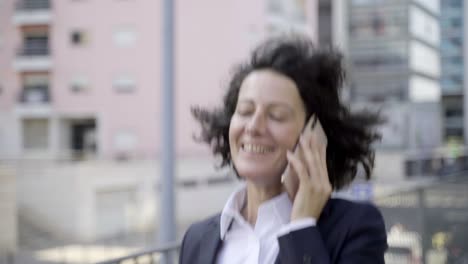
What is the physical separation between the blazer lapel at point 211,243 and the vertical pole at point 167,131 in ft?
18.9

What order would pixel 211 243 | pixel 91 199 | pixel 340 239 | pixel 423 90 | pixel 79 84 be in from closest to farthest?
pixel 340 239 < pixel 211 243 < pixel 423 90 < pixel 91 199 < pixel 79 84

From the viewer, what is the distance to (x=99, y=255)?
17.3 meters

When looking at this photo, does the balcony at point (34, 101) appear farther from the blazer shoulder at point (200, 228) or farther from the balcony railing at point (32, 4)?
the blazer shoulder at point (200, 228)

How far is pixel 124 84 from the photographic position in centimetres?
2830

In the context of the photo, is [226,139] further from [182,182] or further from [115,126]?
[115,126]

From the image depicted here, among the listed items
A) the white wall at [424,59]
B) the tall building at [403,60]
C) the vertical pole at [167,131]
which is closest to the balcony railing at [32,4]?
the tall building at [403,60]

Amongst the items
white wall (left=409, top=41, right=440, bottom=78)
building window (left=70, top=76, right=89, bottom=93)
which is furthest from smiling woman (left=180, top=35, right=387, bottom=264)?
building window (left=70, top=76, right=89, bottom=93)

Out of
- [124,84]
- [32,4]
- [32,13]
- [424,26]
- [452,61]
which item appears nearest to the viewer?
[452,61]

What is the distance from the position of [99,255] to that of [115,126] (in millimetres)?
11722


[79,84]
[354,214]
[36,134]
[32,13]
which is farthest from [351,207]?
[36,134]

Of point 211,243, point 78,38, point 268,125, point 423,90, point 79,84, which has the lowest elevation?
point 211,243

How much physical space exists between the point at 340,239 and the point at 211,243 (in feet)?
1.32

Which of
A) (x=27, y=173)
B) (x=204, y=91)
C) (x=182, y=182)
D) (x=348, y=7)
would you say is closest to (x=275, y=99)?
(x=348, y=7)

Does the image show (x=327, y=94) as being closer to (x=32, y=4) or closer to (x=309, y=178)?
(x=309, y=178)
